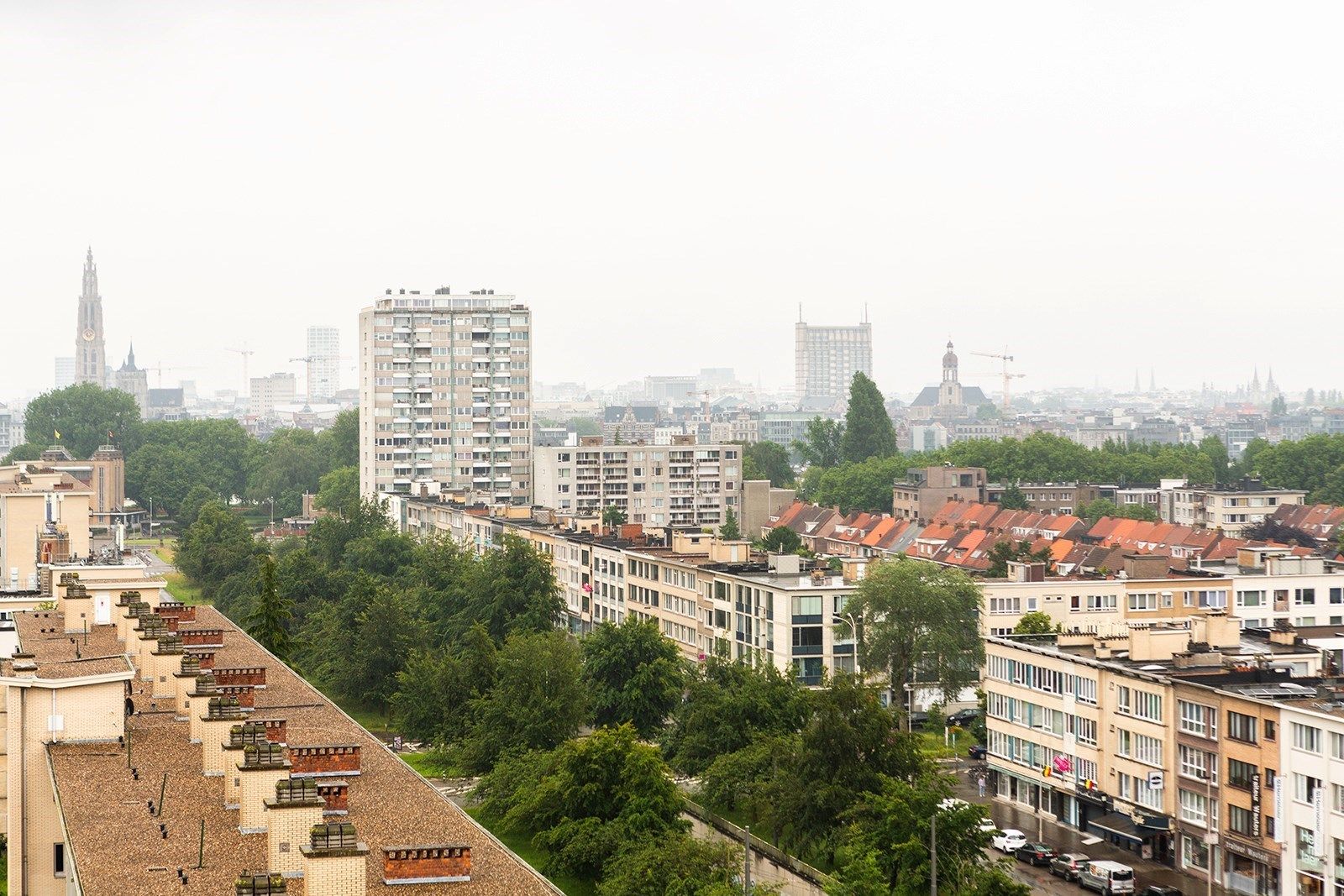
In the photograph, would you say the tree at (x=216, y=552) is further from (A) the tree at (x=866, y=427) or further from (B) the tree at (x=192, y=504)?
(A) the tree at (x=866, y=427)

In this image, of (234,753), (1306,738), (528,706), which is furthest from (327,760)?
(528,706)

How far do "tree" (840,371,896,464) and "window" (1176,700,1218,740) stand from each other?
396 feet

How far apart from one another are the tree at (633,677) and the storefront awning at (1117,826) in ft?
48.3

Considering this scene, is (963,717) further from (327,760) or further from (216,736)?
(216,736)

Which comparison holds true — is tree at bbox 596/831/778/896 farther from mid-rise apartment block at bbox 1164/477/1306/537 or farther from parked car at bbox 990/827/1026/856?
mid-rise apartment block at bbox 1164/477/1306/537

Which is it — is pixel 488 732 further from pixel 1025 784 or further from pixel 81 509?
pixel 81 509

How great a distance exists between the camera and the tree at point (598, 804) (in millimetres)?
41625

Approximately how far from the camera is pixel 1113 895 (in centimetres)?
4412

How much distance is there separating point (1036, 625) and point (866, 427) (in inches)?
4199

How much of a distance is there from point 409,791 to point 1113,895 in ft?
69.1

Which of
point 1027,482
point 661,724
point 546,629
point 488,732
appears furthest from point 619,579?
point 1027,482

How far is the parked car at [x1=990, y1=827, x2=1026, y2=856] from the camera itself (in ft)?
158

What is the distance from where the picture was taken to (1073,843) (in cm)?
4953

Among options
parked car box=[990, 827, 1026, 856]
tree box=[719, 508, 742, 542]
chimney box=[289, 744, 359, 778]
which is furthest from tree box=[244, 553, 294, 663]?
tree box=[719, 508, 742, 542]
